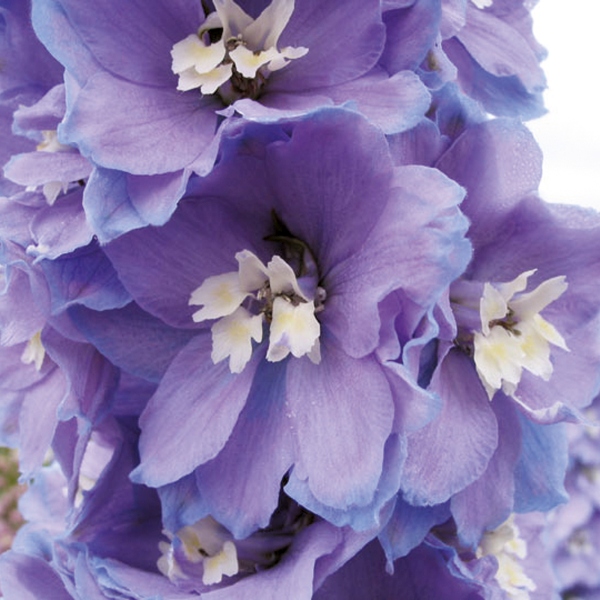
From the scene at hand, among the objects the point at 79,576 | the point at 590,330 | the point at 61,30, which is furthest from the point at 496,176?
the point at 79,576

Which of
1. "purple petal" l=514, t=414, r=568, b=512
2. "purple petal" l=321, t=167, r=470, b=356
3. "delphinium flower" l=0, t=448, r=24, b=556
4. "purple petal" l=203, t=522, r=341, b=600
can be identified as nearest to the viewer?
"purple petal" l=321, t=167, r=470, b=356

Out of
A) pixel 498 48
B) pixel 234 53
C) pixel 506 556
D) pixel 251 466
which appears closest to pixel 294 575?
pixel 251 466

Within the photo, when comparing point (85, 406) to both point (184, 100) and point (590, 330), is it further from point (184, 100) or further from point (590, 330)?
point (590, 330)

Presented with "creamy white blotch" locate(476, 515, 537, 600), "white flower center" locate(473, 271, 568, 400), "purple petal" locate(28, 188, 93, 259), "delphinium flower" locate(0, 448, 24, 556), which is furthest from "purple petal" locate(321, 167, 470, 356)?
"delphinium flower" locate(0, 448, 24, 556)

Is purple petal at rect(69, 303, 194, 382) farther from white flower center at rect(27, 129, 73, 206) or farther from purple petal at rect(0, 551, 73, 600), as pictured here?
purple petal at rect(0, 551, 73, 600)

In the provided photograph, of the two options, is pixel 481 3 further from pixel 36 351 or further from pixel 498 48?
pixel 36 351

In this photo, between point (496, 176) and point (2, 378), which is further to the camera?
point (2, 378)
